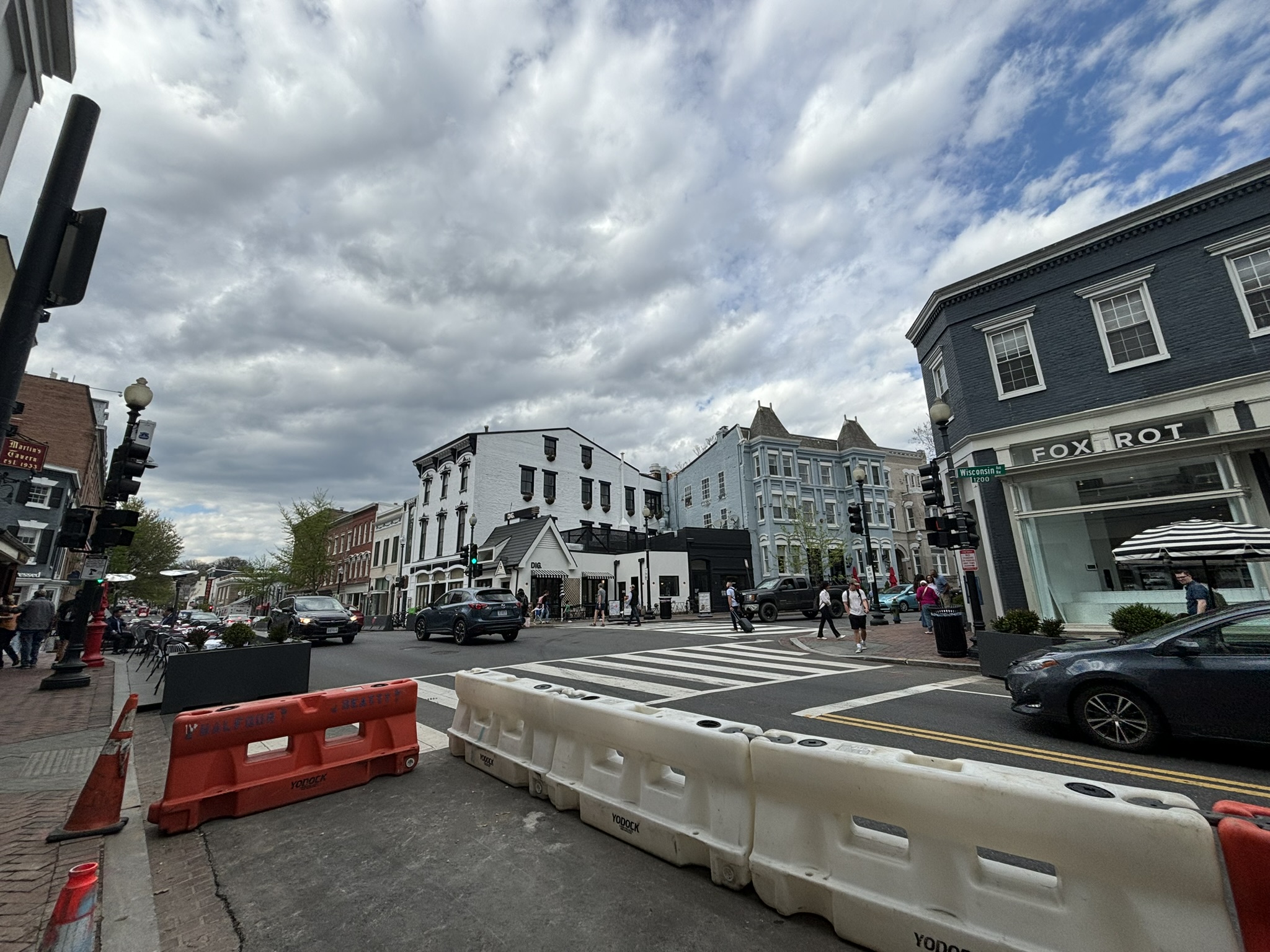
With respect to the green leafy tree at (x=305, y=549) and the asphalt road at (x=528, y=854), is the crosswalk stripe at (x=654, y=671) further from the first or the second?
the green leafy tree at (x=305, y=549)

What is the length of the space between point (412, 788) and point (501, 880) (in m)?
1.88

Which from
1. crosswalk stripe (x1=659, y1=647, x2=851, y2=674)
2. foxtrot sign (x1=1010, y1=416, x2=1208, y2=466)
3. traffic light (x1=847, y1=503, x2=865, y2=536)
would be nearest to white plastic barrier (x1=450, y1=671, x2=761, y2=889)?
crosswalk stripe (x1=659, y1=647, x2=851, y2=674)

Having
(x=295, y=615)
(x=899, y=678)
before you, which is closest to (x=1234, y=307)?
(x=899, y=678)

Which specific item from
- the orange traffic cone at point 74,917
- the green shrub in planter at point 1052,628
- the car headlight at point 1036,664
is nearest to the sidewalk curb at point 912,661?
the green shrub in planter at point 1052,628

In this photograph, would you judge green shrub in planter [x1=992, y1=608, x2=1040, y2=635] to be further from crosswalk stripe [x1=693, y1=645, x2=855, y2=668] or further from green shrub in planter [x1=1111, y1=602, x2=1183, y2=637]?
crosswalk stripe [x1=693, y1=645, x2=855, y2=668]

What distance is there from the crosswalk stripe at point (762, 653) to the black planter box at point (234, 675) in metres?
8.47

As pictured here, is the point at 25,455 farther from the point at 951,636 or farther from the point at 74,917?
the point at 951,636

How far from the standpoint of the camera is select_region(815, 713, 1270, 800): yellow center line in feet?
14.8

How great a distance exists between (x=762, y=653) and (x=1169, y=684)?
836 centimetres

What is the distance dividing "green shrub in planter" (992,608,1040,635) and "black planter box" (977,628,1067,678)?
0.40 feet

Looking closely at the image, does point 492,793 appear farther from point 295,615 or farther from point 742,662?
point 295,615

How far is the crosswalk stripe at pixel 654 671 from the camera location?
9.40 m

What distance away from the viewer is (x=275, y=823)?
4.07 m

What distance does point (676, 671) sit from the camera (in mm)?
10656
